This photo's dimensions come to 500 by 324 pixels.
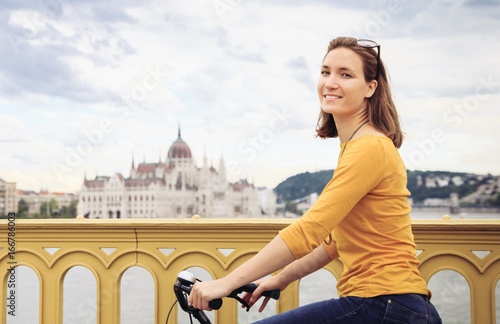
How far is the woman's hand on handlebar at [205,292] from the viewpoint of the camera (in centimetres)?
122

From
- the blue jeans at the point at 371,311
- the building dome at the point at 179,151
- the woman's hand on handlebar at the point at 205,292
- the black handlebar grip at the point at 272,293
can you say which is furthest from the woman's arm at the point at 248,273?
the building dome at the point at 179,151

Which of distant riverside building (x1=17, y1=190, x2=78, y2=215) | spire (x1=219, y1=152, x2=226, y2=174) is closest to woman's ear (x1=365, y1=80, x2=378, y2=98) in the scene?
distant riverside building (x1=17, y1=190, x2=78, y2=215)

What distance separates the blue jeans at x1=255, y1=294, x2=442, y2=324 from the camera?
1219 mm

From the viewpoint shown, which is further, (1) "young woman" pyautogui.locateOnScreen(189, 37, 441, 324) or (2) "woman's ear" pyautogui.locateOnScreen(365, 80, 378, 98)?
(2) "woman's ear" pyautogui.locateOnScreen(365, 80, 378, 98)

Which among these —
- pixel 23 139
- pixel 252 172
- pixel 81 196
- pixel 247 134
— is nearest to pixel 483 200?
pixel 252 172

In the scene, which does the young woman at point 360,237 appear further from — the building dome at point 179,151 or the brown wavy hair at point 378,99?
the building dome at point 179,151

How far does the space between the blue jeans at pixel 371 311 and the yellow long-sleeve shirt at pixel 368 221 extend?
17 millimetres

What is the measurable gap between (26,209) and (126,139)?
66.2 ft

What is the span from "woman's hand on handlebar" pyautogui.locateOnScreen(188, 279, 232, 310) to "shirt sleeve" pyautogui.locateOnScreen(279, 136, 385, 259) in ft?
0.58

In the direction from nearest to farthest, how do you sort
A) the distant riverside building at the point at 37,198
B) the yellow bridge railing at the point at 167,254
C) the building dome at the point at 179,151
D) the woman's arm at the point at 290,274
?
the woman's arm at the point at 290,274
the yellow bridge railing at the point at 167,254
the distant riverside building at the point at 37,198
the building dome at the point at 179,151

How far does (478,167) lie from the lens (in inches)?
1428

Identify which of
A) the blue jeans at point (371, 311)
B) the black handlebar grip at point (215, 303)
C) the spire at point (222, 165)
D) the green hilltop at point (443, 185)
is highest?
the spire at point (222, 165)

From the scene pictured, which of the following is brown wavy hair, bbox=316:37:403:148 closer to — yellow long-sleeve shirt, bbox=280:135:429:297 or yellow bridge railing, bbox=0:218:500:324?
yellow long-sleeve shirt, bbox=280:135:429:297

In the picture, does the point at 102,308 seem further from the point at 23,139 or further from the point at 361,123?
the point at 23,139
